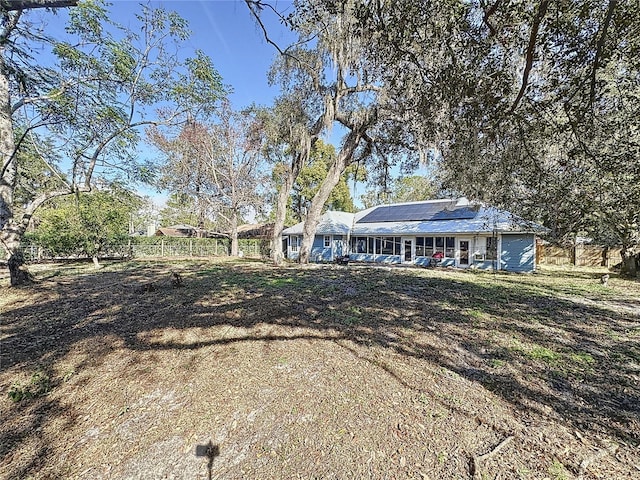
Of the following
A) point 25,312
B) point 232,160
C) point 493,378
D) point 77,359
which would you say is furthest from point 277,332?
point 232,160

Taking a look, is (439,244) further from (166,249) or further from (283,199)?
(166,249)

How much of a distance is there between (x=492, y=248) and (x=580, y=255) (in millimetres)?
6968

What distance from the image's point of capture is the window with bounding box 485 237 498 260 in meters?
13.8

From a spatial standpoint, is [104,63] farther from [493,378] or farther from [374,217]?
[374,217]

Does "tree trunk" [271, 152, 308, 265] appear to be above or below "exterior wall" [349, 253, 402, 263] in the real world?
above

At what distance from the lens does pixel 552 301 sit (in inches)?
265

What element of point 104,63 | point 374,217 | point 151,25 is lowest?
point 374,217

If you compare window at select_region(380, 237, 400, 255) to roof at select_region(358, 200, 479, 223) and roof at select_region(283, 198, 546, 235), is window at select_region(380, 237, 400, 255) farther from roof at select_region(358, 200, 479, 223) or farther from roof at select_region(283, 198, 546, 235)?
roof at select_region(358, 200, 479, 223)

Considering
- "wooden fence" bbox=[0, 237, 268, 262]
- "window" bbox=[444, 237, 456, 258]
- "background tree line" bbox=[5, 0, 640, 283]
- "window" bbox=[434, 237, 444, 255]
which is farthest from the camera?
"wooden fence" bbox=[0, 237, 268, 262]

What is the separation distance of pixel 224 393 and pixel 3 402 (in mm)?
2001

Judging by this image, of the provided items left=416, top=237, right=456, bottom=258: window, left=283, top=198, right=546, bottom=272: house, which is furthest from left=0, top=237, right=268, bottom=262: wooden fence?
left=416, top=237, right=456, bottom=258: window

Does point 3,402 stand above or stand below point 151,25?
below

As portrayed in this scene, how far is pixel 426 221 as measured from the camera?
17.2 metres

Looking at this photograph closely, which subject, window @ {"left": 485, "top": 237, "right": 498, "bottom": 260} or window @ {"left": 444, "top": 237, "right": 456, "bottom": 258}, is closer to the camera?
window @ {"left": 485, "top": 237, "right": 498, "bottom": 260}
